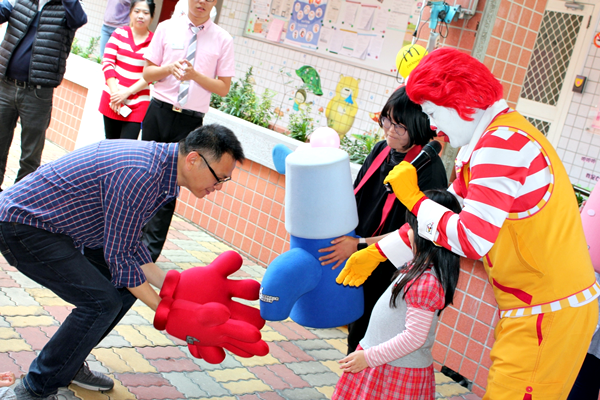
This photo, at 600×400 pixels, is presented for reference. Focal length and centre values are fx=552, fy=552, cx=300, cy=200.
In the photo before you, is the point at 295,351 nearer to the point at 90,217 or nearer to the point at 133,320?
the point at 133,320

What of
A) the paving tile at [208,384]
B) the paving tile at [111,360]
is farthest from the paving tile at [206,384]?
the paving tile at [111,360]

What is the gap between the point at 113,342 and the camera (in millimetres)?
2891

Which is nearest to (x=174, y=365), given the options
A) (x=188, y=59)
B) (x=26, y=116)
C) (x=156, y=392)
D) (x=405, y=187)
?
(x=156, y=392)

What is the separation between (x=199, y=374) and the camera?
9.16ft

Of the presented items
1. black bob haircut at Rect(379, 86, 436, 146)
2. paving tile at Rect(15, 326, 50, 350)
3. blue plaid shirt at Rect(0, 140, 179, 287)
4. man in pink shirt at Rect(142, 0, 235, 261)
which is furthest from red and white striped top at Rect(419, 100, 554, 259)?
man in pink shirt at Rect(142, 0, 235, 261)

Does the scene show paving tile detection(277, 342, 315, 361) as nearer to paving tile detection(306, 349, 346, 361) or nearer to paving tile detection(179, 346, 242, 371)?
paving tile detection(306, 349, 346, 361)

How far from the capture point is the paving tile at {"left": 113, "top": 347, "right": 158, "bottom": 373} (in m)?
2.71

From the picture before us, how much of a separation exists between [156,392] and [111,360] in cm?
34

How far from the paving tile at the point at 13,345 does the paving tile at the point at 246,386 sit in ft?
3.15

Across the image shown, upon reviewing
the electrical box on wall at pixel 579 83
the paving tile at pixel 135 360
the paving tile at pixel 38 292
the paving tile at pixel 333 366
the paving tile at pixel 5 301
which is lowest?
the paving tile at pixel 135 360

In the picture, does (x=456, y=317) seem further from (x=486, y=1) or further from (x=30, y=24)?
(x=30, y=24)

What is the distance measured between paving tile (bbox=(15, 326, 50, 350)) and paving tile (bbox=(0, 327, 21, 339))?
2 cm

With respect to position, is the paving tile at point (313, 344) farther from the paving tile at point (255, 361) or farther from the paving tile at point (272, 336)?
the paving tile at point (255, 361)

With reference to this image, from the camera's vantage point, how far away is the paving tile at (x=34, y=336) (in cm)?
265
